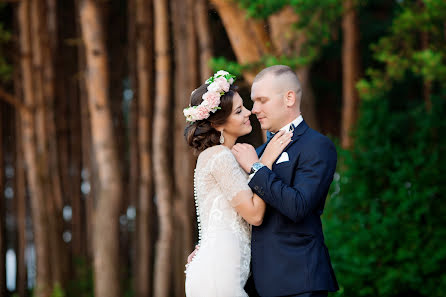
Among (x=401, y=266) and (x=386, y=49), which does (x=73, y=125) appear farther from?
(x=401, y=266)

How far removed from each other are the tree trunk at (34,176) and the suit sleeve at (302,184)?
25.3ft

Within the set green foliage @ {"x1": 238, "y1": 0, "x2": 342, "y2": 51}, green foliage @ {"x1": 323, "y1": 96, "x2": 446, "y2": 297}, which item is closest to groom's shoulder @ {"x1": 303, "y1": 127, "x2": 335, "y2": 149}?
green foliage @ {"x1": 238, "y1": 0, "x2": 342, "y2": 51}

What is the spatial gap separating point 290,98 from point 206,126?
1.53 feet

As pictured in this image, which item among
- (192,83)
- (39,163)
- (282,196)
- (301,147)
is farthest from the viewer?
(39,163)

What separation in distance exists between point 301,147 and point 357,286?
303cm

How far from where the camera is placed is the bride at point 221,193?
2.83m

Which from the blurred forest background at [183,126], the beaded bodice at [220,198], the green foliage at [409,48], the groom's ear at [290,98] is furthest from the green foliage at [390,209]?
the groom's ear at [290,98]

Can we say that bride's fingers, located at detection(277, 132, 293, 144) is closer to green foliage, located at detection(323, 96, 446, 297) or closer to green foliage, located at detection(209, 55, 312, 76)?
green foliage, located at detection(209, 55, 312, 76)

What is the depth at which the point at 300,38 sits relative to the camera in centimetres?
541

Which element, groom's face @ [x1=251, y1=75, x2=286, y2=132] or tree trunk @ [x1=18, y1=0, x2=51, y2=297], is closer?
groom's face @ [x1=251, y1=75, x2=286, y2=132]

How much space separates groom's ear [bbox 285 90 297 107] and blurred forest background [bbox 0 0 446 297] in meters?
1.94

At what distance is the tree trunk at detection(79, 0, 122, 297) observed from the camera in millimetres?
7531

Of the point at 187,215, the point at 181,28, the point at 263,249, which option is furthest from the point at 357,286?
the point at 181,28

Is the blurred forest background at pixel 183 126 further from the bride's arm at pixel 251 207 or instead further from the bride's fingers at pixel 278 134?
the bride's arm at pixel 251 207
